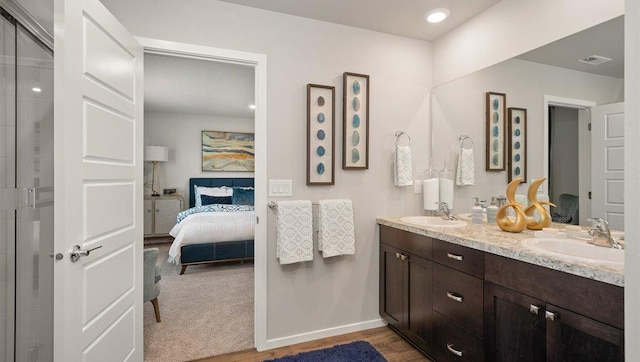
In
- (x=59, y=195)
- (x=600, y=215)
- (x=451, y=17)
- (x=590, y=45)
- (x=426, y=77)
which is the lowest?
(x=600, y=215)

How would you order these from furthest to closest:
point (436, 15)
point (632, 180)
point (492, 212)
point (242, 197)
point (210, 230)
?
point (242, 197)
point (210, 230)
point (436, 15)
point (492, 212)
point (632, 180)

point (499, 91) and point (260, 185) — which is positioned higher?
point (499, 91)

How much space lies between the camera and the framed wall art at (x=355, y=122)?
8.18 feet

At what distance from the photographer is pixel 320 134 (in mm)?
2416

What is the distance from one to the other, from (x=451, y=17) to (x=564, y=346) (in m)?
2.23

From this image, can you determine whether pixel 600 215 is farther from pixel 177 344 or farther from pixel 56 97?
pixel 177 344

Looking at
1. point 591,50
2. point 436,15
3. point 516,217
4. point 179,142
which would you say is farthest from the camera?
point 179,142

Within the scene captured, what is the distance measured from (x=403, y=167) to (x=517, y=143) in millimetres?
827

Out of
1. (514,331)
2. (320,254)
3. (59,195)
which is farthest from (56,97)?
(514,331)

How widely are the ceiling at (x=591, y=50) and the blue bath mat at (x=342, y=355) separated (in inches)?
84.2

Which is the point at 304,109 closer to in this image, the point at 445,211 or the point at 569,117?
the point at 445,211

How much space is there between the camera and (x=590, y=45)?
1.70m

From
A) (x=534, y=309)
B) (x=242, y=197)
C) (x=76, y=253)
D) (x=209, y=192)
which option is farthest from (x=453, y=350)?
(x=209, y=192)

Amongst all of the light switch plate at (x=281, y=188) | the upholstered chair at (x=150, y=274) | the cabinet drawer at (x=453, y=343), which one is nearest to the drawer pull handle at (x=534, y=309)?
the cabinet drawer at (x=453, y=343)
